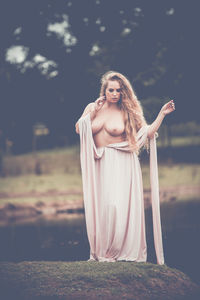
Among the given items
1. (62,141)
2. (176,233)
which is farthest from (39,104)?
(62,141)

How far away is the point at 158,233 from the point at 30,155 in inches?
876

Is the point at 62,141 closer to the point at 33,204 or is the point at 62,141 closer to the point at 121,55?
the point at 33,204

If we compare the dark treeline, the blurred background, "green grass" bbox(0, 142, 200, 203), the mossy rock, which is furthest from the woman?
"green grass" bbox(0, 142, 200, 203)

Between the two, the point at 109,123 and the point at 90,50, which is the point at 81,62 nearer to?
the point at 90,50

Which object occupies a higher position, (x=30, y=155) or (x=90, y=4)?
(x=90, y=4)

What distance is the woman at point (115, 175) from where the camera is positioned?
6664 millimetres

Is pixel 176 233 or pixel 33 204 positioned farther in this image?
pixel 33 204

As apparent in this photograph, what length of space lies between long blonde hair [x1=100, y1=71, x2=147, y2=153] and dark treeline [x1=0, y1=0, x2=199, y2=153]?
462 centimetres

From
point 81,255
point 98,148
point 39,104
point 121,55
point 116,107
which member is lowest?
point 81,255

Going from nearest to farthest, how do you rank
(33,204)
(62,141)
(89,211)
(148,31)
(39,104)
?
(89,211) < (148,31) < (39,104) < (33,204) < (62,141)

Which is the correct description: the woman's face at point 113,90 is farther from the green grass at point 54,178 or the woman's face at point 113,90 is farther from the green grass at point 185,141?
the green grass at point 185,141

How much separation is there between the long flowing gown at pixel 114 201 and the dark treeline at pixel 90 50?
15.7ft

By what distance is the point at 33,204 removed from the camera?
14.6 m

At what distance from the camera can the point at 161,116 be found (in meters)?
6.57
